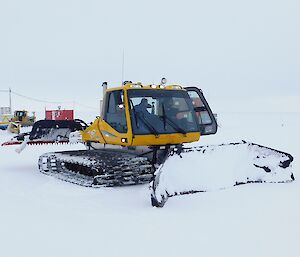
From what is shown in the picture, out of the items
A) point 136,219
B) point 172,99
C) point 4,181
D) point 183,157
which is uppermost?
point 172,99

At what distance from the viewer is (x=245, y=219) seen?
5164 mm

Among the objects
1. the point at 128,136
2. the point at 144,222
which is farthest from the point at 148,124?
the point at 144,222

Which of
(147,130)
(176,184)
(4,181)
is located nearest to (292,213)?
(176,184)

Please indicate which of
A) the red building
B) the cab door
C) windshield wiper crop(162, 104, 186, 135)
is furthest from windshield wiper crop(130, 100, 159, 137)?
the red building

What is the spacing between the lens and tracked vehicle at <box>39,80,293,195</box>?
7.41m

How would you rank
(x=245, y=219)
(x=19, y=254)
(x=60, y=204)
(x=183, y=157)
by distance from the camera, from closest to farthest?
1. (x=19, y=254)
2. (x=245, y=219)
3. (x=60, y=204)
4. (x=183, y=157)

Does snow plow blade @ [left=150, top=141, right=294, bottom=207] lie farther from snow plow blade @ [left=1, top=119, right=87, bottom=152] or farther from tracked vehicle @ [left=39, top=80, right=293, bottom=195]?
snow plow blade @ [left=1, top=119, right=87, bottom=152]

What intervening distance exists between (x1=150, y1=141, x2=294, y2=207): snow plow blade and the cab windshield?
1064 millimetres

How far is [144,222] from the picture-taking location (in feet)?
16.6

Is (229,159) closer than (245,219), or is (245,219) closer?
(245,219)

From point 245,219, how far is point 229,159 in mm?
2201

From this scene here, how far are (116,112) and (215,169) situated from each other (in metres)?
2.37

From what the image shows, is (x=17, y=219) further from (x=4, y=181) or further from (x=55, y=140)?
(x=55, y=140)

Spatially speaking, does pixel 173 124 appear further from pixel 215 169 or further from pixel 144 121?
pixel 215 169
